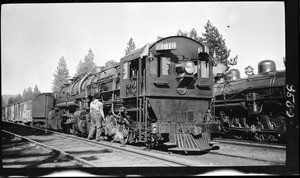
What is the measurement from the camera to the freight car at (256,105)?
11938mm

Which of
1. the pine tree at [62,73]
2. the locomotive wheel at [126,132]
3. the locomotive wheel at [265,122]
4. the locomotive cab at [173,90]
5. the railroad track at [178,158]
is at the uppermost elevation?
the pine tree at [62,73]

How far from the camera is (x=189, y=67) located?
9.13 m

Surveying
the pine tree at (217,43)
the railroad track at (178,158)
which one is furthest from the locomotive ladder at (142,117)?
the pine tree at (217,43)

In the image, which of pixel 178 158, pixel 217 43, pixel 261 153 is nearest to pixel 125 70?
pixel 178 158

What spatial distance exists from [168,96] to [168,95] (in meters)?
0.04

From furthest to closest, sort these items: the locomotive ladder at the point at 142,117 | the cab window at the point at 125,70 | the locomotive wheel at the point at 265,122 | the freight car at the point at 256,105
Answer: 1. the locomotive wheel at the point at 265,122
2. the freight car at the point at 256,105
3. the cab window at the point at 125,70
4. the locomotive ladder at the point at 142,117

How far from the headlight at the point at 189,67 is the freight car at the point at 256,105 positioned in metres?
4.82

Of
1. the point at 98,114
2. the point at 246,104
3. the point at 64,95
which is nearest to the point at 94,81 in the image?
the point at 98,114

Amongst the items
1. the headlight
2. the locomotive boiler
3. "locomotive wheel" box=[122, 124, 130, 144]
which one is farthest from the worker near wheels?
the headlight

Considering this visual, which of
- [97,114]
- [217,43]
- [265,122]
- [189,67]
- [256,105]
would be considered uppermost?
[217,43]

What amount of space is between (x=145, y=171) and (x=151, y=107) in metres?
2.79

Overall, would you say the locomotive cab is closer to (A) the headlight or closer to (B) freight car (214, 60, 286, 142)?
(A) the headlight

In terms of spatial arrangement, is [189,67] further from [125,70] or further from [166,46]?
[125,70]

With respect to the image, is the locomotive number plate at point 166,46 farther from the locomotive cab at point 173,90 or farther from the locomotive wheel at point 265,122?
the locomotive wheel at point 265,122
